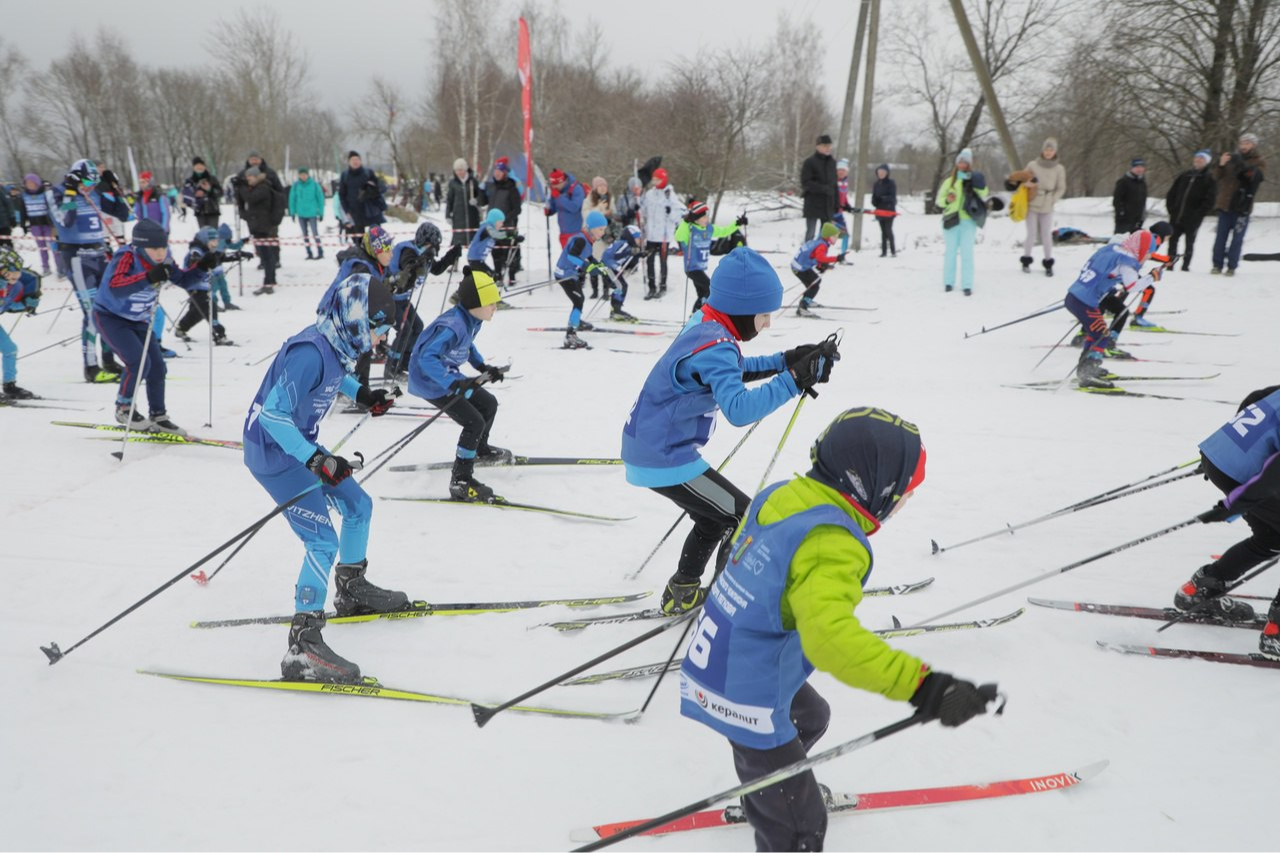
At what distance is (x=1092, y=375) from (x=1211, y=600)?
4.31 metres

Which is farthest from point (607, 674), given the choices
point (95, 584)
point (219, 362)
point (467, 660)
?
point (219, 362)

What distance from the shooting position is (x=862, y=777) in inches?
103

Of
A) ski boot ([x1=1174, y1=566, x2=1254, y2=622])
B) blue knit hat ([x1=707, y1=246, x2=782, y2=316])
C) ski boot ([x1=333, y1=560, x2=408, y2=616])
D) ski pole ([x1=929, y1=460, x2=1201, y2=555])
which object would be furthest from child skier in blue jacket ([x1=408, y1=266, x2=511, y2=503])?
ski boot ([x1=1174, y1=566, x2=1254, y2=622])

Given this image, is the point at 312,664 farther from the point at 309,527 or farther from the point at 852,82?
the point at 852,82

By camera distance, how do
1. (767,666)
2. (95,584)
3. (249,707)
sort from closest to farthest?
(767,666) → (249,707) → (95,584)

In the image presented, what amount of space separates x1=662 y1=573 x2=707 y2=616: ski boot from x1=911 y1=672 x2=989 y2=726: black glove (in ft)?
6.35

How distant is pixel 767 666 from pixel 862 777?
3.61ft

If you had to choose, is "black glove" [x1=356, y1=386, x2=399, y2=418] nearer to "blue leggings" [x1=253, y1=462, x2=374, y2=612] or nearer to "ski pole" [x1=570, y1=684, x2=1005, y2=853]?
"blue leggings" [x1=253, y1=462, x2=374, y2=612]

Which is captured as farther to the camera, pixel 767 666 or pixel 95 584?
pixel 95 584

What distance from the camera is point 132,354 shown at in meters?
6.04

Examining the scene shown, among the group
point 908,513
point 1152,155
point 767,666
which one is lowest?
point 908,513

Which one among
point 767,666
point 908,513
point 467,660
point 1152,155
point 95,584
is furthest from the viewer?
point 1152,155

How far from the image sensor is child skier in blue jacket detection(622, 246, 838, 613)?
9.71 feet

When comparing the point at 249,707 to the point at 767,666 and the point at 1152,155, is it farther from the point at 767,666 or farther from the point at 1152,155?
the point at 1152,155
